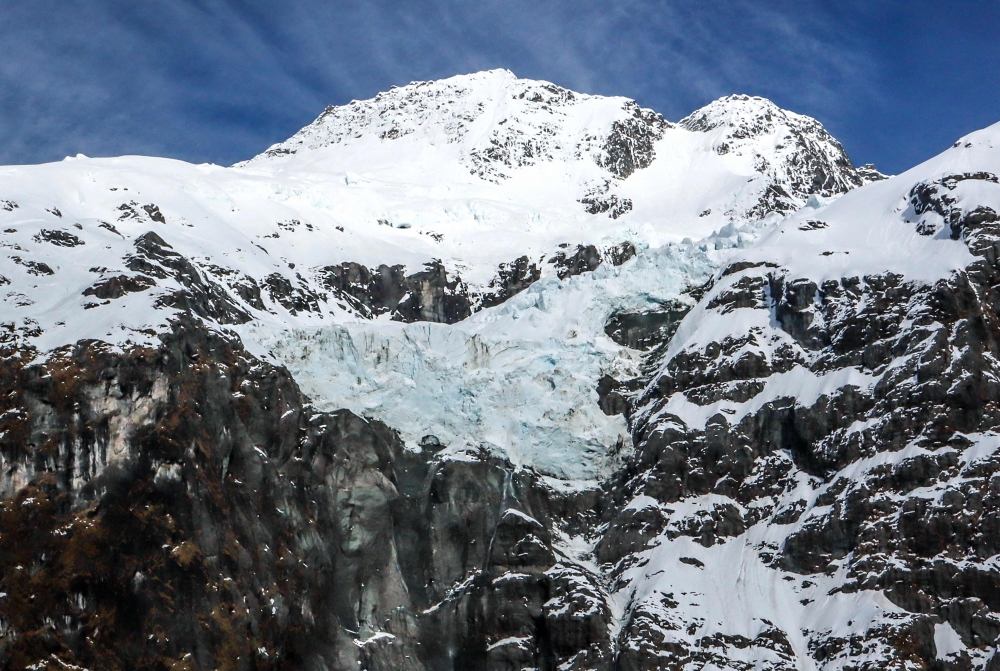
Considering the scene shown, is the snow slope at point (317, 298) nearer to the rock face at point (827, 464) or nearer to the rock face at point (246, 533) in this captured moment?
the rock face at point (246, 533)

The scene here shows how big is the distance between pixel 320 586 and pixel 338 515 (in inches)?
280

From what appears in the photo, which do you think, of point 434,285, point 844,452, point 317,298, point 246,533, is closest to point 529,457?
point 246,533

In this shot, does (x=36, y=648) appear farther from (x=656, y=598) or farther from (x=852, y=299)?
(x=852, y=299)

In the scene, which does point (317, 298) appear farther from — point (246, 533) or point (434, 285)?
point (246, 533)

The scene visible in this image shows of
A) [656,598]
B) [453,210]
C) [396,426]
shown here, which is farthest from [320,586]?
[453,210]

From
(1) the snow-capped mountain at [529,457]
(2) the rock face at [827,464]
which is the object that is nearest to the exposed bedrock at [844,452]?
(2) the rock face at [827,464]

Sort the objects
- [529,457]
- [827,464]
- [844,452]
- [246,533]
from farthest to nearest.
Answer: [529,457], [827,464], [844,452], [246,533]

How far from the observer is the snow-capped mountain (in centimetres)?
11262

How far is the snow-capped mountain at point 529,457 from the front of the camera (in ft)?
370

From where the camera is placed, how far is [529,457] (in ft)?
431

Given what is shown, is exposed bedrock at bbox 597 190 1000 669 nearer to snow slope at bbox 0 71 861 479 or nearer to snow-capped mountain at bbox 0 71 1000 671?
snow-capped mountain at bbox 0 71 1000 671

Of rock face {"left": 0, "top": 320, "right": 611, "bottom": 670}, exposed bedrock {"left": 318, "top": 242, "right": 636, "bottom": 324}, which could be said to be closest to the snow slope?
exposed bedrock {"left": 318, "top": 242, "right": 636, "bottom": 324}

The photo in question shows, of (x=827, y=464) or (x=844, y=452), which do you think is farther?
(x=827, y=464)

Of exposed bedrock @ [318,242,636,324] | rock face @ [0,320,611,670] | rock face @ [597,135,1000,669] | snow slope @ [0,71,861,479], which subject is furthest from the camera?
exposed bedrock @ [318,242,636,324]
